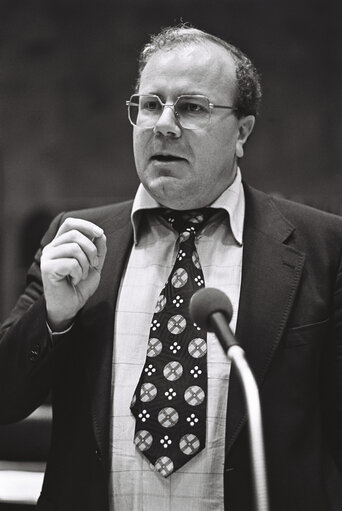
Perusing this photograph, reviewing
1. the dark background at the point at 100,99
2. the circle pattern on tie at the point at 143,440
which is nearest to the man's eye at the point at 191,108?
the circle pattern on tie at the point at 143,440

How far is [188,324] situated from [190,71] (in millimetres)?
488

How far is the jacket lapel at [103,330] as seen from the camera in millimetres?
1324

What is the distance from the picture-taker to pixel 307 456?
1.31m

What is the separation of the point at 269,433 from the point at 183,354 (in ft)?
0.68

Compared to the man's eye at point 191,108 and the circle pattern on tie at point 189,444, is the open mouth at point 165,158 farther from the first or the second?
the circle pattern on tie at point 189,444

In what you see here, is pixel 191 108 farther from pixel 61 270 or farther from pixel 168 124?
pixel 61 270

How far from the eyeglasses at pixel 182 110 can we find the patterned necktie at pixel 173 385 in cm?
28

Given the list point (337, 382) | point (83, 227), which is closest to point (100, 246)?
point (83, 227)

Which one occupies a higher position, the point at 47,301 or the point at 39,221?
the point at 47,301

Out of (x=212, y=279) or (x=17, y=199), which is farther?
(x=17, y=199)

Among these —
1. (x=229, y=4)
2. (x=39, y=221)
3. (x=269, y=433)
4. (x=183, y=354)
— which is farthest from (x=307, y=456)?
(x=229, y=4)

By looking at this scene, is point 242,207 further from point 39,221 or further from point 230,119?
point 39,221

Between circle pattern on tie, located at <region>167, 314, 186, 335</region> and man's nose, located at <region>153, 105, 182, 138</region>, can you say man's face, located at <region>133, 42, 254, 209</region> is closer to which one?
man's nose, located at <region>153, 105, 182, 138</region>

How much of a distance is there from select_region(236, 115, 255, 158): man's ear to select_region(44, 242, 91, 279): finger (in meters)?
0.48
